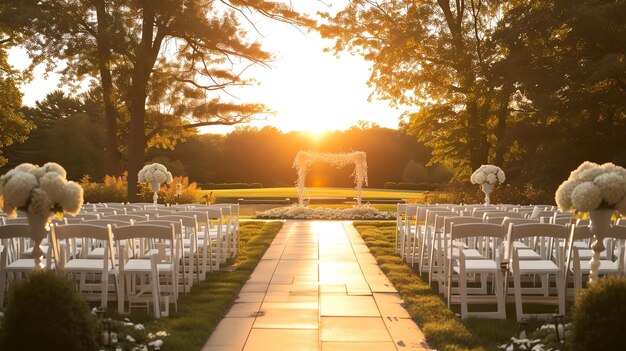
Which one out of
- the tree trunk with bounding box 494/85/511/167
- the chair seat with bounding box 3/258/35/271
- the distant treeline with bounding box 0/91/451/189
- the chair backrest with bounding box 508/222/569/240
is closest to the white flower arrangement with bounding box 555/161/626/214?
the chair backrest with bounding box 508/222/569/240

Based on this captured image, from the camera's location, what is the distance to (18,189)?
579 cm

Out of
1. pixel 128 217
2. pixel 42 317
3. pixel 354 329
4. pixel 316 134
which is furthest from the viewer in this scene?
pixel 316 134

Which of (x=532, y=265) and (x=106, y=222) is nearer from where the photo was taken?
(x=532, y=265)

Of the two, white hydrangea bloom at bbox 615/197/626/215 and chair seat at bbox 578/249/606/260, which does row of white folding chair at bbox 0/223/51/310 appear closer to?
white hydrangea bloom at bbox 615/197/626/215

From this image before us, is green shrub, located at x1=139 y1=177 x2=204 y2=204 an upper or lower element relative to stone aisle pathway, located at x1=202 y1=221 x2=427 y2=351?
upper

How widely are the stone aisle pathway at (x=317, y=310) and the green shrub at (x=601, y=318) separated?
5.48ft

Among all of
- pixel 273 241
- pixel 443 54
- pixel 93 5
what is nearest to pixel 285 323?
pixel 273 241

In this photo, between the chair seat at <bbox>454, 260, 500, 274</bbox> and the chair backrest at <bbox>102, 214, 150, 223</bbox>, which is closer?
the chair seat at <bbox>454, 260, 500, 274</bbox>

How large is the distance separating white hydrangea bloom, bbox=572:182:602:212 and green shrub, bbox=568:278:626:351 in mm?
1451

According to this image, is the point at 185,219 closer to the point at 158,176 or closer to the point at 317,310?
the point at 317,310

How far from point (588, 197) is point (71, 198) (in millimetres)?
4296

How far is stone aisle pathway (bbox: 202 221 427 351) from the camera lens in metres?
6.10

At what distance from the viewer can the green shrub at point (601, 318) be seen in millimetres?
4434

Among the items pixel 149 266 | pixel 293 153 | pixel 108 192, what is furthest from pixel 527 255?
pixel 293 153
